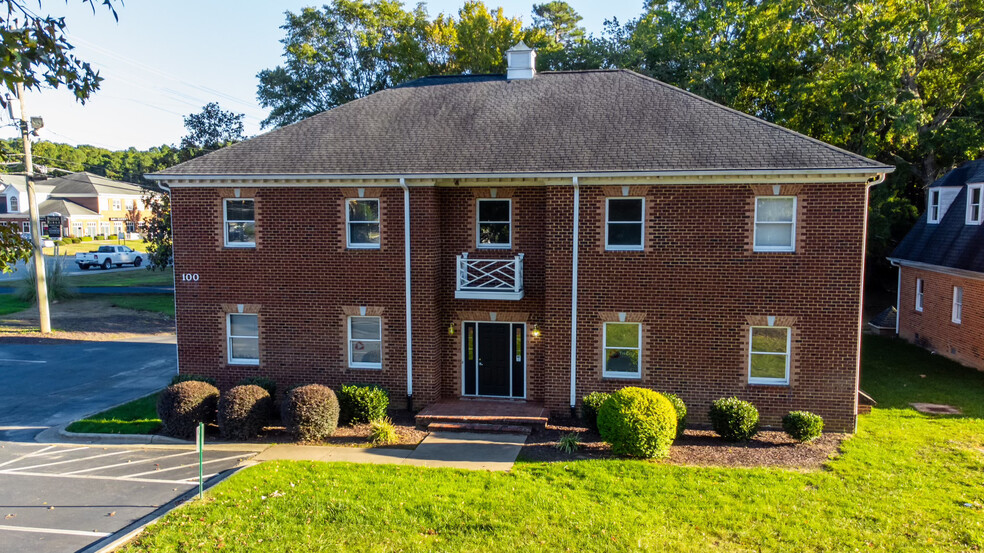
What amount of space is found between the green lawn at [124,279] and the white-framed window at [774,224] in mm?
39537

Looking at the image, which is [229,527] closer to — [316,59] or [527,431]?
[527,431]

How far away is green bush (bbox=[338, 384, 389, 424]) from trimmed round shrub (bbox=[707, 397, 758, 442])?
7.56m

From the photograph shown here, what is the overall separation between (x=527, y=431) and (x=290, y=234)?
25.0ft

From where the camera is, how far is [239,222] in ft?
56.3

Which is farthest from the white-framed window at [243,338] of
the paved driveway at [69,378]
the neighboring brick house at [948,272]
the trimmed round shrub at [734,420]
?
the neighboring brick house at [948,272]

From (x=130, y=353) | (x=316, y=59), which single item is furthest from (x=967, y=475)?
(x=316, y=59)

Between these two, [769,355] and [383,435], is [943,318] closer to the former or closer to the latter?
[769,355]

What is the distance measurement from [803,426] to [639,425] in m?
3.83

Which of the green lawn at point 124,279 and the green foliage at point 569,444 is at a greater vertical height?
the green lawn at point 124,279

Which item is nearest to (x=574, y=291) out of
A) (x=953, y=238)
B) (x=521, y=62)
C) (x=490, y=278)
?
(x=490, y=278)

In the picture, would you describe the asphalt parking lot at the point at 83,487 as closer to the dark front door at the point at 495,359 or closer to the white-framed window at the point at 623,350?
the dark front door at the point at 495,359

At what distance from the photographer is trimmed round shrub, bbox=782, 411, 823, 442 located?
46.1ft

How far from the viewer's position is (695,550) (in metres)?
9.33

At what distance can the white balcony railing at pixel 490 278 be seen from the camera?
1616 centimetres
